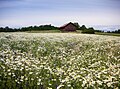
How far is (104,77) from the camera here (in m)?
6.64

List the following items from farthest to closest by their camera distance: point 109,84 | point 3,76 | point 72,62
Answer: point 72,62 → point 3,76 → point 109,84

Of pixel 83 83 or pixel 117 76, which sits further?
pixel 117 76

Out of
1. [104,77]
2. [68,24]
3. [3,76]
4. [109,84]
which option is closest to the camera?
[109,84]

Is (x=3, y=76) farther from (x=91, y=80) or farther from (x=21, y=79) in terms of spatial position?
(x=91, y=80)

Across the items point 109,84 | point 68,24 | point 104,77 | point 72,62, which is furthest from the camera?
point 68,24

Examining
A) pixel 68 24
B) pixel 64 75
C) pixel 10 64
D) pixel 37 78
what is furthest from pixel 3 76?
pixel 68 24

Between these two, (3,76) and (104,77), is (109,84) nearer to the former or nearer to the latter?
(104,77)

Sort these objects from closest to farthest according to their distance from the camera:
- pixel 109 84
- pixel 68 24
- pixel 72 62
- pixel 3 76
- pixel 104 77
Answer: pixel 109 84 → pixel 104 77 → pixel 3 76 → pixel 72 62 → pixel 68 24

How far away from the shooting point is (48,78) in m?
6.90

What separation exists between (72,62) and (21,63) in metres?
2.15

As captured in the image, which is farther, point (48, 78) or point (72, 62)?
point (72, 62)

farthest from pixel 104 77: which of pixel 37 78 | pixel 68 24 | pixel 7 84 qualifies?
pixel 68 24

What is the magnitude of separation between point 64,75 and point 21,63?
53.3 inches

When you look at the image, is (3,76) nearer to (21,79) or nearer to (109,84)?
(21,79)
